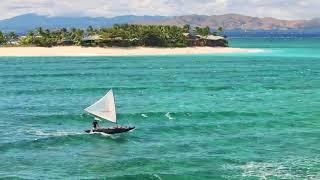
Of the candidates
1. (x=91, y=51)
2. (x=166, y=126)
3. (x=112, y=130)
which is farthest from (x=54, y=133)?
(x=91, y=51)

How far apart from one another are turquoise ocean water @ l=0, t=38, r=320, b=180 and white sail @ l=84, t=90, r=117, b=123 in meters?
2.72

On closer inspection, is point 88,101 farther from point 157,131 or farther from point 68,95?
point 157,131

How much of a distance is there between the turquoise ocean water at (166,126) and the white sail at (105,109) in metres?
2.72

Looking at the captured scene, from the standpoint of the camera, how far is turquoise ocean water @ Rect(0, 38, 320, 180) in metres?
48.8

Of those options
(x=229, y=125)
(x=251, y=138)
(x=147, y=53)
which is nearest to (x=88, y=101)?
(x=229, y=125)

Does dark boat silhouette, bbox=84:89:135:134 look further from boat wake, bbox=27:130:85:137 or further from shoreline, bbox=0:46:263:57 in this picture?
shoreline, bbox=0:46:263:57

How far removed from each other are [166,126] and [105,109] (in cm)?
774

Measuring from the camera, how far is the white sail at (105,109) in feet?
204

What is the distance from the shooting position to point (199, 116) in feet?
240

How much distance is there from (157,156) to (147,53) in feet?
446

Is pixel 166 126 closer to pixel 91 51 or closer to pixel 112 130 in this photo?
pixel 112 130

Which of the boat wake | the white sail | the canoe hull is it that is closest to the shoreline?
the boat wake

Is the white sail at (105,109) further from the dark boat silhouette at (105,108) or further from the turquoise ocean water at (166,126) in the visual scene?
the turquoise ocean water at (166,126)

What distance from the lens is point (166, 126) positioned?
66.0m
